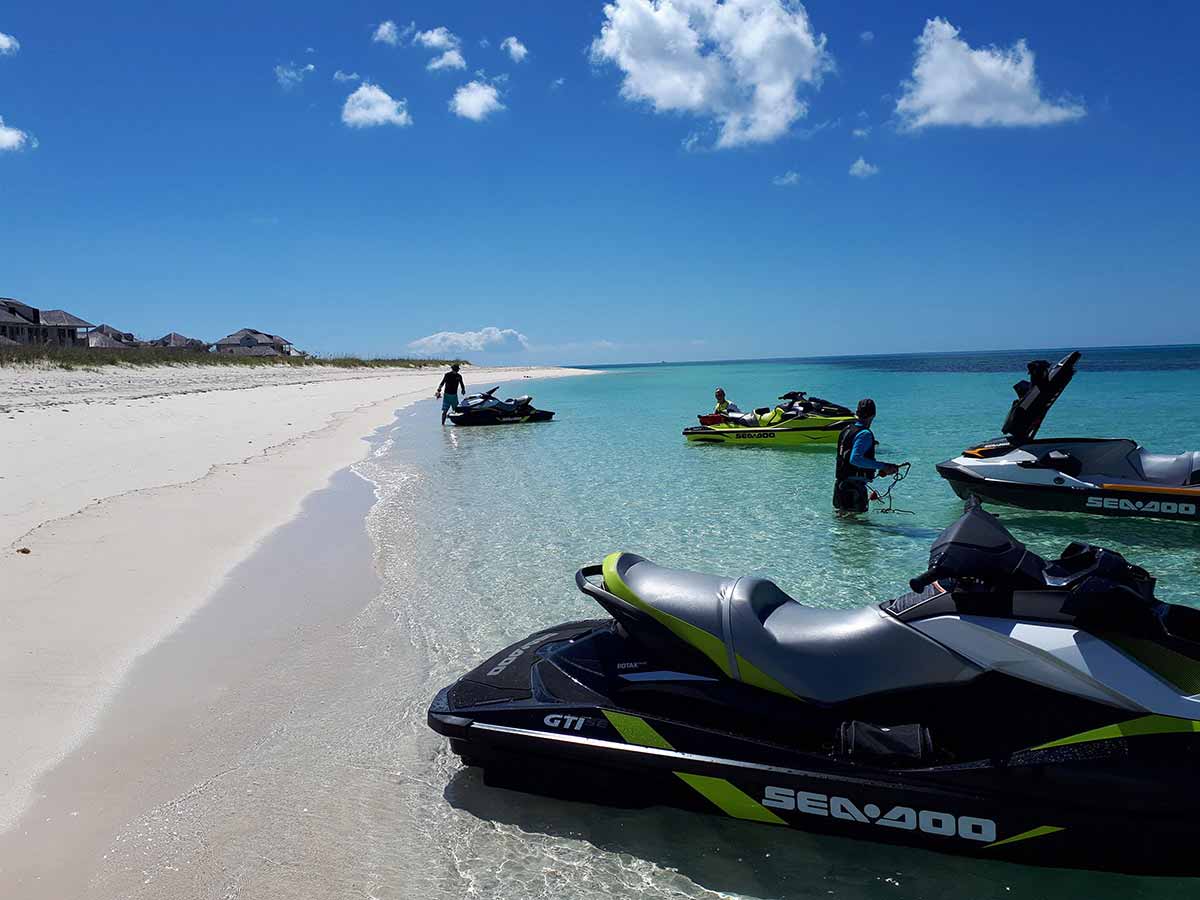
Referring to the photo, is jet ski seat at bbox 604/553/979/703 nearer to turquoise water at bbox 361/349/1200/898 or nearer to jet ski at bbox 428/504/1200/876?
jet ski at bbox 428/504/1200/876

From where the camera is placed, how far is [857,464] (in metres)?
9.44

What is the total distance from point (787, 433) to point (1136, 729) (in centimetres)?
1508

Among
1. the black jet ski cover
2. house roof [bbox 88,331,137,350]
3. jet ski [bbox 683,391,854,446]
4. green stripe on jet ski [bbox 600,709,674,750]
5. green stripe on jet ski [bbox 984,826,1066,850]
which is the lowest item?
green stripe on jet ski [bbox 984,826,1066,850]

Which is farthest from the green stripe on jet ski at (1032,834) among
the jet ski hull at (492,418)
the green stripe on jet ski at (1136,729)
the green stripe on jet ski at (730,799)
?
the jet ski hull at (492,418)

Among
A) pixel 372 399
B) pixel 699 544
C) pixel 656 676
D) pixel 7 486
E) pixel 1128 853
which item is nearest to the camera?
pixel 1128 853

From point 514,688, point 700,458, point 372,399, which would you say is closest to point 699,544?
point 514,688

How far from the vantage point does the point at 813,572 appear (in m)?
7.76

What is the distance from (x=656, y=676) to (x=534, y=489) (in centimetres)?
950

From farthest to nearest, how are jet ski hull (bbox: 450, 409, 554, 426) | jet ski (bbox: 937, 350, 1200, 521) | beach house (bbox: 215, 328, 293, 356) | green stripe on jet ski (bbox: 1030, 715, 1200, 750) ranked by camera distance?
beach house (bbox: 215, 328, 293, 356)
jet ski hull (bbox: 450, 409, 554, 426)
jet ski (bbox: 937, 350, 1200, 521)
green stripe on jet ski (bbox: 1030, 715, 1200, 750)

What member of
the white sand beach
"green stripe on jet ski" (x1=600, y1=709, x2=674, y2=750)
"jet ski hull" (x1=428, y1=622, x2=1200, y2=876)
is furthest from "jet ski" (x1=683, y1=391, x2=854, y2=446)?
"green stripe on jet ski" (x1=600, y1=709, x2=674, y2=750)

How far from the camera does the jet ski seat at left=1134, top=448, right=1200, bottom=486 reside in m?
9.30

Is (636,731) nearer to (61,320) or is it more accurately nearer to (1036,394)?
(1036,394)

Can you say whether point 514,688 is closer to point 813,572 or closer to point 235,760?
point 235,760

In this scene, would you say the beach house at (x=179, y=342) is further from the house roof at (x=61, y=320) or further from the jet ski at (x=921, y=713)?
the jet ski at (x=921, y=713)
